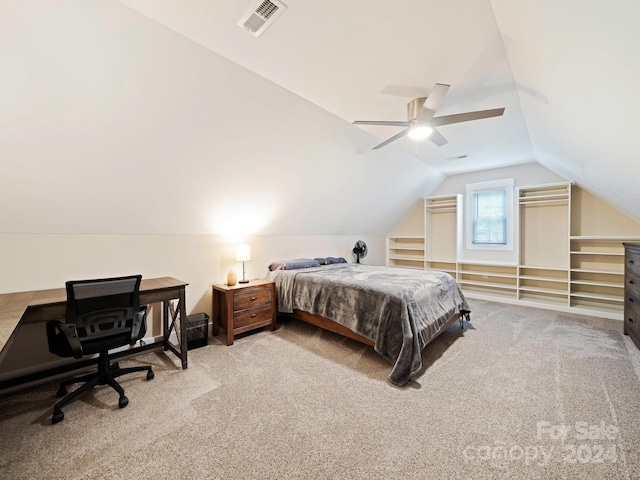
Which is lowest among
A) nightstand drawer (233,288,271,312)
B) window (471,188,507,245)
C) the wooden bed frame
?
the wooden bed frame

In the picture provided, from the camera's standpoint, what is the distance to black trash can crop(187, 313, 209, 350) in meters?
2.96

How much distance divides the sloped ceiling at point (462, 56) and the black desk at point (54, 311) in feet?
6.72

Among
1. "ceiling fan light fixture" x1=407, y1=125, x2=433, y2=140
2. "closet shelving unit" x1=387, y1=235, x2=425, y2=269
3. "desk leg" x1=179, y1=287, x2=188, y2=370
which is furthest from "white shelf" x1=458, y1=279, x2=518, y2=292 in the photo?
"desk leg" x1=179, y1=287, x2=188, y2=370

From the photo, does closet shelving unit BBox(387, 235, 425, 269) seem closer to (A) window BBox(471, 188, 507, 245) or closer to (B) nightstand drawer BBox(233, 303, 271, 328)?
(A) window BBox(471, 188, 507, 245)

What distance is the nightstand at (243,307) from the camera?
121 inches

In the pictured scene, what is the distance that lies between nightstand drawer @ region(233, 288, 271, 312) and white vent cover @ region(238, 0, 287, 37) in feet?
8.36

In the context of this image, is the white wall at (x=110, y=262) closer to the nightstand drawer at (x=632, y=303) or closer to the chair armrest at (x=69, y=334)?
the chair armrest at (x=69, y=334)

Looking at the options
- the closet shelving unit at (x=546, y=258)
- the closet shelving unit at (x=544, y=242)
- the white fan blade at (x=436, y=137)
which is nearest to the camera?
the white fan blade at (x=436, y=137)

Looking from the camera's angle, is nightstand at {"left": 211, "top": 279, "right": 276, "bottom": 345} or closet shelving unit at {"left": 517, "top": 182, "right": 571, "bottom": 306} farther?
closet shelving unit at {"left": 517, "top": 182, "right": 571, "bottom": 306}

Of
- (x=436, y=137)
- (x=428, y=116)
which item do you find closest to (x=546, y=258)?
(x=436, y=137)

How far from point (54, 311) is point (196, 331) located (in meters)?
1.27

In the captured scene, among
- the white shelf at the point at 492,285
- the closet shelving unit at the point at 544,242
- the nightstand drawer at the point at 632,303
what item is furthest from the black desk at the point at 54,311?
the closet shelving unit at the point at 544,242

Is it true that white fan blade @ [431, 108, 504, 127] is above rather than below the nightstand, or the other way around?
above

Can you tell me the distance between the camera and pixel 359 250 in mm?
5395
